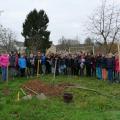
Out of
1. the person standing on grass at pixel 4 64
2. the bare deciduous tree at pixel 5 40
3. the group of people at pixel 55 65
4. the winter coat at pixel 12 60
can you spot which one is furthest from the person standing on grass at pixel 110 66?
the bare deciduous tree at pixel 5 40

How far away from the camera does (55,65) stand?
28828 mm

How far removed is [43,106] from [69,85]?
741 centimetres

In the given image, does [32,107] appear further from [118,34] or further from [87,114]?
[118,34]

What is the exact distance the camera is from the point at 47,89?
20.4m

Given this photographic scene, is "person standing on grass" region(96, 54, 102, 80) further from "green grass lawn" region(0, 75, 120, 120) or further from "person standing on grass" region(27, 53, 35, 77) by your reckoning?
"green grass lawn" region(0, 75, 120, 120)

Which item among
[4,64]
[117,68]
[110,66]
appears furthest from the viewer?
[4,64]

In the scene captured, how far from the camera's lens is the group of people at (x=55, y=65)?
87.0 feet

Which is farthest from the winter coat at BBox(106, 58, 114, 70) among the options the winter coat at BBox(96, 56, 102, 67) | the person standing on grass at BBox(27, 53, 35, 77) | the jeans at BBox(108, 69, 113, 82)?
the person standing on grass at BBox(27, 53, 35, 77)

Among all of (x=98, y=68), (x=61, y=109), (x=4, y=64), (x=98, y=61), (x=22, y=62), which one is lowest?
(x=61, y=109)

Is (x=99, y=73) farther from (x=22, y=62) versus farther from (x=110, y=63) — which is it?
(x=22, y=62)

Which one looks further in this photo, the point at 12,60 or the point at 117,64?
the point at 12,60

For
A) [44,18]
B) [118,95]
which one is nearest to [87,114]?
[118,95]

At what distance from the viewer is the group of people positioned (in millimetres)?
26531

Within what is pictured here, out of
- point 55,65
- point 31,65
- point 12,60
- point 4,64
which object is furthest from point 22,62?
point 55,65
